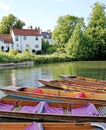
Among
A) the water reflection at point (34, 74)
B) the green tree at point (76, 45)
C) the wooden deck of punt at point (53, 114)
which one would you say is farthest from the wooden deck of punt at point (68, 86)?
the green tree at point (76, 45)

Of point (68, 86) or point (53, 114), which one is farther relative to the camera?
point (68, 86)

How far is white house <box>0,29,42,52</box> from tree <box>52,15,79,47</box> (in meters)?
4.93

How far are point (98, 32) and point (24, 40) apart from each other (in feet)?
50.9

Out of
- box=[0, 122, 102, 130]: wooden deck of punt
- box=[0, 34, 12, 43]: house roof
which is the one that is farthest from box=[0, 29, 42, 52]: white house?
box=[0, 122, 102, 130]: wooden deck of punt

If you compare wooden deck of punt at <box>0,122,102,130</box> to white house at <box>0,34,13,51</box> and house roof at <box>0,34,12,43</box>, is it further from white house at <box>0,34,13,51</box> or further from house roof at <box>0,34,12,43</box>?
house roof at <box>0,34,12,43</box>

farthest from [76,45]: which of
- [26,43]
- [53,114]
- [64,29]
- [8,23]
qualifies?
[53,114]

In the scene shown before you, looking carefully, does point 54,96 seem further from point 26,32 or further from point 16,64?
point 26,32

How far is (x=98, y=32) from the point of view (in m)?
57.4

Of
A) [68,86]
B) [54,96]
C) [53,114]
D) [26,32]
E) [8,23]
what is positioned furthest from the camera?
[8,23]

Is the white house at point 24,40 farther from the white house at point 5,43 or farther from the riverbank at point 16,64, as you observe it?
the riverbank at point 16,64

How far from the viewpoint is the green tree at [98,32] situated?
57197 mm

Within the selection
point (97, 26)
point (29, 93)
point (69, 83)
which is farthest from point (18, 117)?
point (97, 26)

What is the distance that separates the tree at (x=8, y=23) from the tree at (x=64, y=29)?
489 inches

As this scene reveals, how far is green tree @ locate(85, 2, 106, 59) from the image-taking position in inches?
2252
